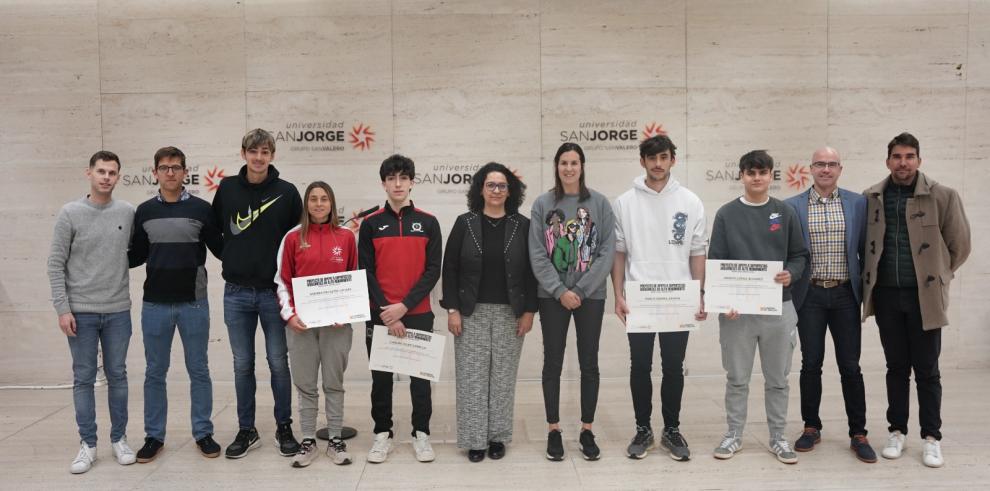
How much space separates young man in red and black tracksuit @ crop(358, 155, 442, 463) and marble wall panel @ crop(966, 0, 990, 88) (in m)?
5.17

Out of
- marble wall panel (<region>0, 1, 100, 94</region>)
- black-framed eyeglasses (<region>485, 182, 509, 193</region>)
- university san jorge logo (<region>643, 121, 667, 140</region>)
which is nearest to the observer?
black-framed eyeglasses (<region>485, 182, 509, 193</region>)

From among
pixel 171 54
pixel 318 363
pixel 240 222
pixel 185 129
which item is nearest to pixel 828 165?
pixel 318 363

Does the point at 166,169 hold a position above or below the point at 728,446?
above

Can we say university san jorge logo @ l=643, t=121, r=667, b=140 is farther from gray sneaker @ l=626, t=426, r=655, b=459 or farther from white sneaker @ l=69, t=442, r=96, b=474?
white sneaker @ l=69, t=442, r=96, b=474

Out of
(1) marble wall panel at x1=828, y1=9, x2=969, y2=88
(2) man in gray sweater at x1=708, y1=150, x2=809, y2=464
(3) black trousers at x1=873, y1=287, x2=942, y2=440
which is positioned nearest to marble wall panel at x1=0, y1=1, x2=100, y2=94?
(2) man in gray sweater at x1=708, y1=150, x2=809, y2=464

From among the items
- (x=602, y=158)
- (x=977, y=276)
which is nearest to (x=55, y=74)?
(x=602, y=158)

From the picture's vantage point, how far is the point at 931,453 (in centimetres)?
344

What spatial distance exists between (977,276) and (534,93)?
4342 millimetres

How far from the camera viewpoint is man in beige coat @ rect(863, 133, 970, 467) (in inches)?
132

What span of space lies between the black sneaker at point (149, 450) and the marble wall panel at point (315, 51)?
3053 millimetres

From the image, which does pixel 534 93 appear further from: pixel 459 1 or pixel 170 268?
pixel 170 268

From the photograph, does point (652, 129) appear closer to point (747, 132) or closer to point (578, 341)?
point (747, 132)

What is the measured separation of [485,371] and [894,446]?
240cm

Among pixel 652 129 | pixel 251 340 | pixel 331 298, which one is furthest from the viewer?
pixel 652 129
